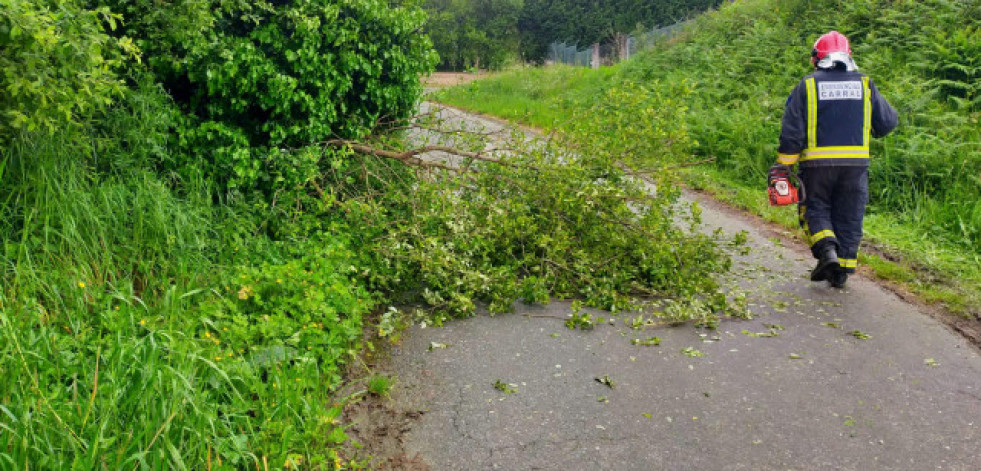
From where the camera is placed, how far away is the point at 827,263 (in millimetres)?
6344

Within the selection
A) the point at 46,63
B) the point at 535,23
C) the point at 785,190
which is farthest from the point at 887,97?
the point at 535,23

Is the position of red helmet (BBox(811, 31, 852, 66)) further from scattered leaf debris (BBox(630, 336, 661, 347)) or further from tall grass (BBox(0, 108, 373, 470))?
tall grass (BBox(0, 108, 373, 470))

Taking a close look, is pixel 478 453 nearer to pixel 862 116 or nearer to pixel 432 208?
pixel 432 208

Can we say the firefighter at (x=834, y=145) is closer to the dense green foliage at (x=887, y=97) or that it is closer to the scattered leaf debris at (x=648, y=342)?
the dense green foliage at (x=887, y=97)

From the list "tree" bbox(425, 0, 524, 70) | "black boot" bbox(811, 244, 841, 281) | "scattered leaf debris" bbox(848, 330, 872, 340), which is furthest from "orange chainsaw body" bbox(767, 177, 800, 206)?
"tree" bbox(425, 0, 524, 70)

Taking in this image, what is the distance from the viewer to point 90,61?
434cm

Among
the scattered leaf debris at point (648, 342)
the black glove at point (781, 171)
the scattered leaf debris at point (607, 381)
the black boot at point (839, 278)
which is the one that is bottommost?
the scattered leaf debris at point (607, 381)

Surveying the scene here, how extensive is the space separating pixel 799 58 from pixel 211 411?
1376 centimetres

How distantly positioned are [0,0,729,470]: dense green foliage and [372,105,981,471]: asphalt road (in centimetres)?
46

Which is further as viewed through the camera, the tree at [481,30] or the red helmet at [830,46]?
the tree at [481,30]

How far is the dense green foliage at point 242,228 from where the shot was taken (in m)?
3.48

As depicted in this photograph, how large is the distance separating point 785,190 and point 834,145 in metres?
0.55

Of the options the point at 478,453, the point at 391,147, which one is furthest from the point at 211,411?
the point at 391,147

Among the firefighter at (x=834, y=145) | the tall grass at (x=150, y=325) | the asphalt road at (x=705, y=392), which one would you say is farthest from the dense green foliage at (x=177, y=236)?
the firefighter at (x=834, y=145)
